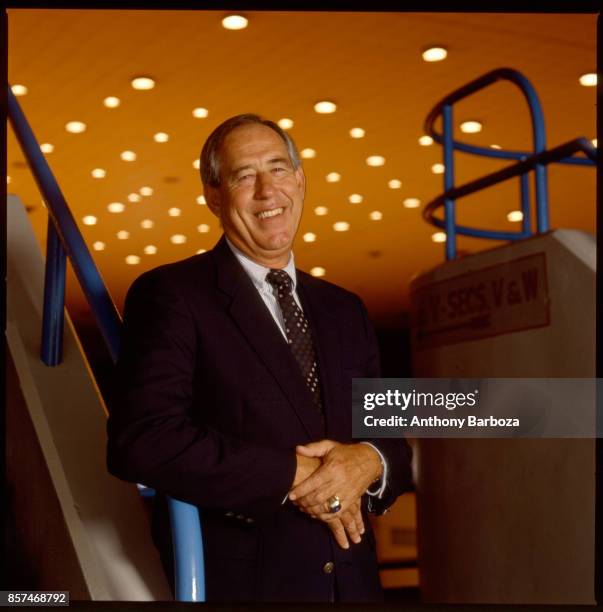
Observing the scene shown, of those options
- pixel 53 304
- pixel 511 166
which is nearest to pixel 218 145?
pixel 53 304

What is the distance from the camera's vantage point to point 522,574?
2.81 meters

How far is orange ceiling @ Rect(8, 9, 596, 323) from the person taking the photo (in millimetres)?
5453

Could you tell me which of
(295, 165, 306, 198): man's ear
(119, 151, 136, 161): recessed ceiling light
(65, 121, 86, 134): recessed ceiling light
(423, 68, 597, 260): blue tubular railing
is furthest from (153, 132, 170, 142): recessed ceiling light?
(295, 165, 306, 198): man's ear

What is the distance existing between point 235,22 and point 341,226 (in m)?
4.84

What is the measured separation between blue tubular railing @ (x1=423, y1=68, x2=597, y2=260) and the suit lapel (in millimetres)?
1464

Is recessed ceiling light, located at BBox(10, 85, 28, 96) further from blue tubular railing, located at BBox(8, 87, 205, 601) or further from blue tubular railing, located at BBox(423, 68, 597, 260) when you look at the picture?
blue tubular railing, located at BBox(8, 87, 205, 601)

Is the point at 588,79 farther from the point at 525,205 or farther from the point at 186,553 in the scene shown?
the point at 186,553

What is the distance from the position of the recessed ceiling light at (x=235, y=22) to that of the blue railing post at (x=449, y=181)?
243 centimetres

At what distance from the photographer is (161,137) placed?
7.43 m

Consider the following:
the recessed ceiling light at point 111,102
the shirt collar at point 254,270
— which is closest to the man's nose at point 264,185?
the shirt collar at point 254,270

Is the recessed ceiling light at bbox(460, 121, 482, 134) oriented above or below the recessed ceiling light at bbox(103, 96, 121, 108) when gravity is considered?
above

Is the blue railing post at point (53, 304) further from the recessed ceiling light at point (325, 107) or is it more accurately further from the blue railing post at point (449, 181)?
the recessed ceiling light at point (325, 107)

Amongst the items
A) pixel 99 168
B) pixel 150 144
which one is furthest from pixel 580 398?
pixel 99 168

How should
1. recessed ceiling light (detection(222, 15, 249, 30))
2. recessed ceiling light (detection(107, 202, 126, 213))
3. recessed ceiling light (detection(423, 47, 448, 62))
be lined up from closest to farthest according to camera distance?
1. recessed ceiling light (detection(222, 15, 249, 30))
2. recessed ceiling light (detection(423, 47, 448, 62))
3. recessed ceiling light (detection(107, 202, 126, 213))
